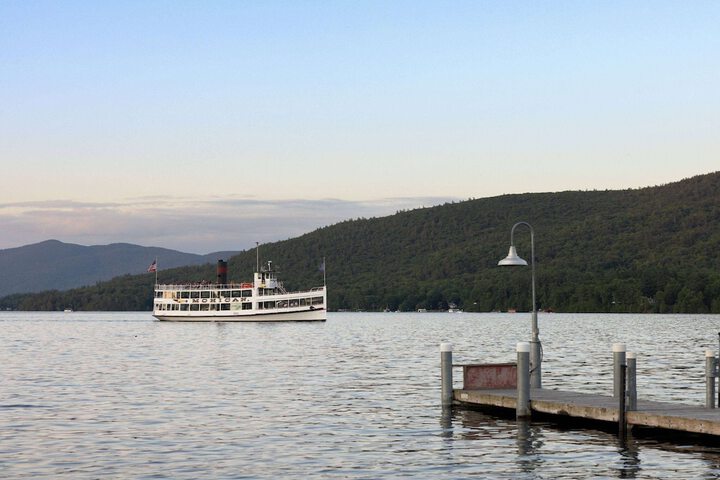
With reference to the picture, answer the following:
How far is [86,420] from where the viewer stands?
37406mm

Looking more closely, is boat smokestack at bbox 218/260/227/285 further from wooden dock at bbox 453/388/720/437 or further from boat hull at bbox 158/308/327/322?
wooden dock at bbox 453/388/720/437

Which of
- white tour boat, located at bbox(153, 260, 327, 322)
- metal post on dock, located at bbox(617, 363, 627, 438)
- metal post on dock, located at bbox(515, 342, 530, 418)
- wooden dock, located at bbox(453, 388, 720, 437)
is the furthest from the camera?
white tour boat, located at bbox(153, 260, 327, 322)

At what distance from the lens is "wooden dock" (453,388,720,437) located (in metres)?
28.6

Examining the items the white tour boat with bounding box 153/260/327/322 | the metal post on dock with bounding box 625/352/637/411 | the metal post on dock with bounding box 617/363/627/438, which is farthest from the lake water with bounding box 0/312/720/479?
the white tour boat with bounding box 153/260/327/322

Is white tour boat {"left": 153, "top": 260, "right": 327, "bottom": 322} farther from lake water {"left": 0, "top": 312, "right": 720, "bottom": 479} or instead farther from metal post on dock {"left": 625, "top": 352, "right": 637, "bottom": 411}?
metal post on dock {"left": 625, "top": 352, "right": 637, "bottom": 411}

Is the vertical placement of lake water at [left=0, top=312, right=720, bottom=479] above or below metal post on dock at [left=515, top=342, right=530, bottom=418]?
below

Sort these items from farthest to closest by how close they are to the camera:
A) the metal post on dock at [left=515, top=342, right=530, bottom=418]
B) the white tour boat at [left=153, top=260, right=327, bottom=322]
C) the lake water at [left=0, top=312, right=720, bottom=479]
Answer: the white tour boat at [left=153, top=260, right=327, bottom=322], the metal post on dock at [left=515, top=342, right=530, bottom=418], the lake water at [left=0, top=312, right=720, bottom=479]

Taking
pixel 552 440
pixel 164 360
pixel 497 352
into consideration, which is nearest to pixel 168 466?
pixel 552 440

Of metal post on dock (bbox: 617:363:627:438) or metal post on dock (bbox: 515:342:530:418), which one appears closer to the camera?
metal post on dock (bbox: 617:363:627:438)

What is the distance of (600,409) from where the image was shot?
31.5m

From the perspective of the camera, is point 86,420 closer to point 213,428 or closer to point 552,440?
point 213,428

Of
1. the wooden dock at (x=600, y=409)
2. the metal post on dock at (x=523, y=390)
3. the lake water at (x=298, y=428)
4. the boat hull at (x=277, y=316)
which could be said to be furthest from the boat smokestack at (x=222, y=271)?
the metal post on dock at (x=523, y=390)

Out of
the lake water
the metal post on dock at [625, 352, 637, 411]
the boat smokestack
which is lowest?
the lake water

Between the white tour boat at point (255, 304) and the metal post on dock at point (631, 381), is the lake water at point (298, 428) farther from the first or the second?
the white tour boat at point (255, 304)
